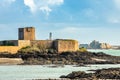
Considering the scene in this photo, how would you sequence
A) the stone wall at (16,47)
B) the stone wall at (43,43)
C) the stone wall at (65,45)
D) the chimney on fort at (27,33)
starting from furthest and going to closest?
the chimney on fort at (27,33), the stone wall at (43,43), the stone wall at (65,45), the stone wall at (16,47)

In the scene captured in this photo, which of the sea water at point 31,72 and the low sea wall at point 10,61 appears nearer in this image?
the sea water at point 31,72

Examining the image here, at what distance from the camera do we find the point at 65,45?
216 feet

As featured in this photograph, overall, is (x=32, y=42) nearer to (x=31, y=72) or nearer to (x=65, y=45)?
(x=65, y=45)

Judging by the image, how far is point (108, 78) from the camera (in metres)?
31.4

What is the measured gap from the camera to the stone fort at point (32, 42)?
64.7 metres

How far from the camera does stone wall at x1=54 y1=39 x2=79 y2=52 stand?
2576 inches

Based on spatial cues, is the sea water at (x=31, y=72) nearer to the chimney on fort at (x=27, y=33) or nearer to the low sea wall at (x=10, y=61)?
the low sea wall at (x=10, y=61)

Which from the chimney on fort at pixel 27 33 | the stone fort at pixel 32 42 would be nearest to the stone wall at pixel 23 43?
the stone fort at pixel 32 42

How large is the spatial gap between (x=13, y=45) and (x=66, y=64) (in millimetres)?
12872

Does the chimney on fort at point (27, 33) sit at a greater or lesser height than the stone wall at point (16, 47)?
greater

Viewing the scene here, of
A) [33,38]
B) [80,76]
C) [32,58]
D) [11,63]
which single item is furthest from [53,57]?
[80,76]

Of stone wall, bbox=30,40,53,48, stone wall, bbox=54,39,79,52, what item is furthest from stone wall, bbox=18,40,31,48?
stone wall, bbox=54,39,79,52

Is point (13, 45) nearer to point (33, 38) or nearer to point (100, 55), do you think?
point (33, 38)

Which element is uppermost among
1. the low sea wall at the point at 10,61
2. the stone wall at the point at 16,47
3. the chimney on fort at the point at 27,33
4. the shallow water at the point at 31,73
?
the chimney on fort at the point at 27,33
